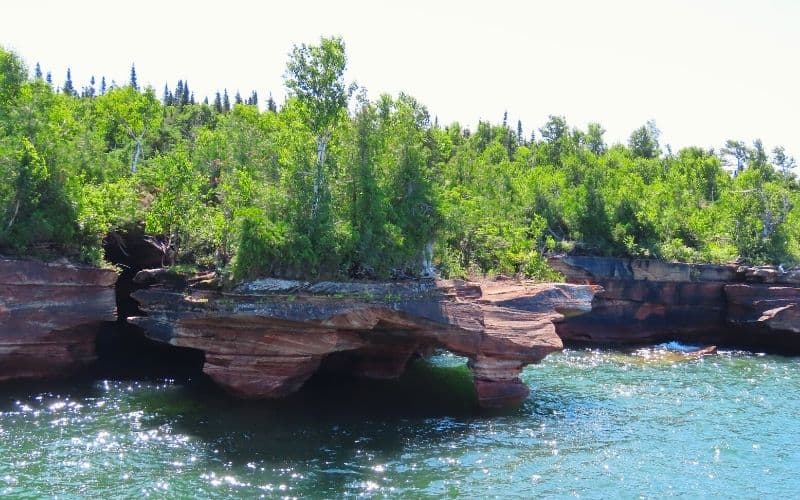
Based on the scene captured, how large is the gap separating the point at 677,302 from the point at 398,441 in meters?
27.8

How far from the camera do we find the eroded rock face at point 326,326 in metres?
23.5

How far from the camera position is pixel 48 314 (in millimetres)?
24922

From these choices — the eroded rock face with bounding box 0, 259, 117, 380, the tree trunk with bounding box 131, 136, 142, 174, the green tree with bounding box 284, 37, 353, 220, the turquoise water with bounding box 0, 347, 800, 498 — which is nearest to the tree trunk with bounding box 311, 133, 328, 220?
the green tree with bounding box 284, 37, 353, 220

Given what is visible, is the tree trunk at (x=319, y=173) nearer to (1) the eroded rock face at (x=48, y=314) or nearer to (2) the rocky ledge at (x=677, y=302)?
(1) the eroded rock face at (x=48, y=314)

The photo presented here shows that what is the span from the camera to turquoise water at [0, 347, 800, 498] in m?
17.7

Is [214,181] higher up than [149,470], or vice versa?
[214,181]

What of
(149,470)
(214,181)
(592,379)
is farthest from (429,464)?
(214,181)

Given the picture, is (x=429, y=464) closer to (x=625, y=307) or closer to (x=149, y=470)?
(x=149, y=470)

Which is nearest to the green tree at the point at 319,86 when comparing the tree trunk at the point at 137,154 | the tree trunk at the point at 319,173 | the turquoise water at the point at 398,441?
the tree trunk at the point at 319,173

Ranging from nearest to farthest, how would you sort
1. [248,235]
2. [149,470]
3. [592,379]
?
1. [149,470]
2. [248,235]
3. [592,379]

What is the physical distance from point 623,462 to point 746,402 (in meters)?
10.2

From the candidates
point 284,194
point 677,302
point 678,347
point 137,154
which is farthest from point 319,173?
point 677,302

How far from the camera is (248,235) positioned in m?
23.5

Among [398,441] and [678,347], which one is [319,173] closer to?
[398,441]
